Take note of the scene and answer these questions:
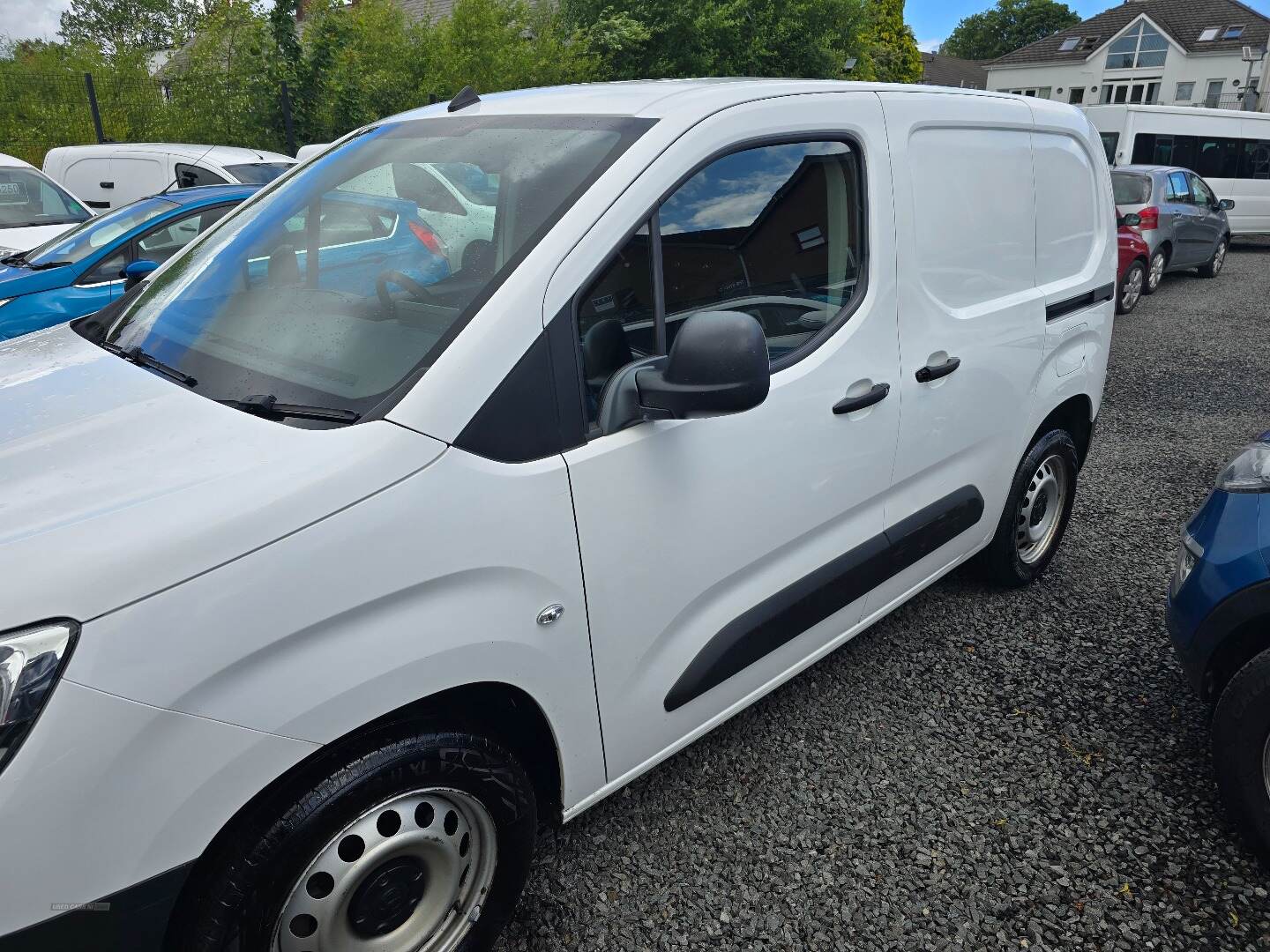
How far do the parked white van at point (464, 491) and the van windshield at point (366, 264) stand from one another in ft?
0.04

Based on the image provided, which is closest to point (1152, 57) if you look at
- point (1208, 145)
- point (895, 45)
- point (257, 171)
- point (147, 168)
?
point (895, 45)

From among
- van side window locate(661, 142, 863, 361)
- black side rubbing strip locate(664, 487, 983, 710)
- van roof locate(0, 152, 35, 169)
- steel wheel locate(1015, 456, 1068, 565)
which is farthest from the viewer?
van roof locate(0, 152, 35, 169)

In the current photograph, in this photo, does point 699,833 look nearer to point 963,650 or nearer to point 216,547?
point 963,650

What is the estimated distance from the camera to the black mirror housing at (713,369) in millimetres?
1768

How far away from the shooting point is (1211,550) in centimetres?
248

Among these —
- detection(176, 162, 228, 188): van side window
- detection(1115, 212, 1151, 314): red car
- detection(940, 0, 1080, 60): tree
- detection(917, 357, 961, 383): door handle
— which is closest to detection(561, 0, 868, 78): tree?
detection(176, 162, 228, 188): van side window

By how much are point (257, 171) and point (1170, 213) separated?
10.8m

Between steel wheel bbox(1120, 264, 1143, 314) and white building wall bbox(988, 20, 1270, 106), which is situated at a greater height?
white building wall bbox(988, 20, 1270, 106)

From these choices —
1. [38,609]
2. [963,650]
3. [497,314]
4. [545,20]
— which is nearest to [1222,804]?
[963,650]

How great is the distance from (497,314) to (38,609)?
0.90 meters

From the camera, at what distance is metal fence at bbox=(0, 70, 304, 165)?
532 inches

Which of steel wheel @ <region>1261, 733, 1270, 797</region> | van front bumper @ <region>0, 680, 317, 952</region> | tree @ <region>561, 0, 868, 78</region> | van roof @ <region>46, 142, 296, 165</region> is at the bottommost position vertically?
steel wheel @ <region>1261, 733, 1270, 797</region>

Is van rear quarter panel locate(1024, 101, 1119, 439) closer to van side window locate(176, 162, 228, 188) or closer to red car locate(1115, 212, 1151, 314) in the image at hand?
red car locate(1115, 212, 1151, 314)

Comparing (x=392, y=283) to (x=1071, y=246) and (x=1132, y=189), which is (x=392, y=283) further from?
(x=1132, y=189)
